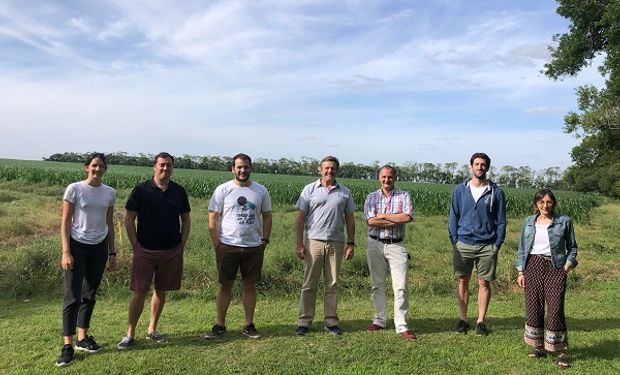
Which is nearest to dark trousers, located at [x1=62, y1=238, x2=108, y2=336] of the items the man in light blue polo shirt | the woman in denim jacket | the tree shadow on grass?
the man in light blue polo shirt

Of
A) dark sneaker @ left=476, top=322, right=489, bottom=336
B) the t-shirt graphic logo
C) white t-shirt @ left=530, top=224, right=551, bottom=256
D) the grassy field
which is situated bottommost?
the grassy field

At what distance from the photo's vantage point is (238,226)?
15.8ft

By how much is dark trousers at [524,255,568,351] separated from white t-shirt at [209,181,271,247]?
9.19 ft

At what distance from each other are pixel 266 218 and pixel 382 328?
185cm

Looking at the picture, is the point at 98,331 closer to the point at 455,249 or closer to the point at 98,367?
the point at 98,367

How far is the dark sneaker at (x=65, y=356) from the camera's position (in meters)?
4.26

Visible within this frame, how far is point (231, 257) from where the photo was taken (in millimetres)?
A: 4859

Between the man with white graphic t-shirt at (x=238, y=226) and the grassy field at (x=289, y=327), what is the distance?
0.61m

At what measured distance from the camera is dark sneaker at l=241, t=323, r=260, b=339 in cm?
499

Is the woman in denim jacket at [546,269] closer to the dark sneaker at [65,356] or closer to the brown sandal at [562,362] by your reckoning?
the brown sandal at [562,362]

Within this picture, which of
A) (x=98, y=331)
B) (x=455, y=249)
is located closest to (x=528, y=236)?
(x=455, y=249)

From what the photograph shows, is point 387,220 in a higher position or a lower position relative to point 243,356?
higher

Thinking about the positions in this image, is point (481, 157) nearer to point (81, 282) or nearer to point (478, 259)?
point (478, 259)

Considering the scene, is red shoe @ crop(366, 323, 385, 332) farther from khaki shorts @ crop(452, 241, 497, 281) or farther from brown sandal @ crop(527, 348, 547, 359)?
brown sandal @ crop(527, 348, 547, 359)
